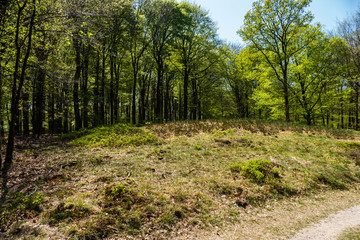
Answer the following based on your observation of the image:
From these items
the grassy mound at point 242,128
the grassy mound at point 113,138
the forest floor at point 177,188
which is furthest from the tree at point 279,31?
the grassy mound at point 113,138

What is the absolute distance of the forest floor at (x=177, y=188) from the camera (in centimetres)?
425

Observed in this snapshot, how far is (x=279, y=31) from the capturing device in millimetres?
17859

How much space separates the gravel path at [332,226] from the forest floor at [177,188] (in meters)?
0.19

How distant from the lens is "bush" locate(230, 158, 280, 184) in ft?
22.0

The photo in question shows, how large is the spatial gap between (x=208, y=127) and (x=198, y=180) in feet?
25.1

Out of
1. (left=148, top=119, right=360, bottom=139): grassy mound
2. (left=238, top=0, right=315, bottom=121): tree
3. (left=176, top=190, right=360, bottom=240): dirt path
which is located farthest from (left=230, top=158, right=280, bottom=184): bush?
(left=238, top=0, right=315, bottom=121): tree

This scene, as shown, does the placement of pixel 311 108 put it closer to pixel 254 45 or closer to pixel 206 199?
pixel 254 45

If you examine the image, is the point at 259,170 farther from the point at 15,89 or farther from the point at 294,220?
the point at 15,89

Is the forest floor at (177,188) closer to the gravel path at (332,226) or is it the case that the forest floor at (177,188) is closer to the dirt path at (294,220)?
the dirt path at (294,220)

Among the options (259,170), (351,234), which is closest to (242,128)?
(259,170)

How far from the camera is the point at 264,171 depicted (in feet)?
23.4

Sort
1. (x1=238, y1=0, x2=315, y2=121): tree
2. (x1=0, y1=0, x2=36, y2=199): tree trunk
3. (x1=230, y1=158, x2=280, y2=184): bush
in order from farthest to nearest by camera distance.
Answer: (x1=238, y1=0, x2=315, y2=121): tree < (x1=230, y1=158, x2=280, y2=184): bush < (x1=0, y1=0, x2=36, y2=199): tree trunk

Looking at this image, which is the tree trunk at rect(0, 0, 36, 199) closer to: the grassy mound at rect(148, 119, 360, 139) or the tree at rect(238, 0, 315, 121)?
the grassy mound at rect(148, 119, 360, 139)

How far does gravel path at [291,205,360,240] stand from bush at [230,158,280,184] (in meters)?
1.99
